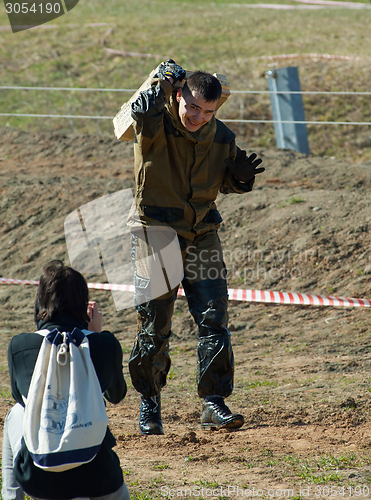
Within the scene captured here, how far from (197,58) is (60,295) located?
19.0 metres

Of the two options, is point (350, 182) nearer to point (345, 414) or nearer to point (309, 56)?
point (345, 414)

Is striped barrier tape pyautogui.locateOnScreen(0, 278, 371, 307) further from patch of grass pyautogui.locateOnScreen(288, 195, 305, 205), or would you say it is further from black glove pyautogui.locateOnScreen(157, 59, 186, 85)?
black glove pyautogui.locateOnScreen(157, 59, 186, 85)

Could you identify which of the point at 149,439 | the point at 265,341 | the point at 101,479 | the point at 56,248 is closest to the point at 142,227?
the point at 149,439

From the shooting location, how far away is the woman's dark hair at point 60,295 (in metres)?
2.49

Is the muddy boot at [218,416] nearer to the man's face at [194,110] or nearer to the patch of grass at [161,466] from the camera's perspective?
the patch of grass at [161,466]

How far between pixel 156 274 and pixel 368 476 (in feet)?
5.75

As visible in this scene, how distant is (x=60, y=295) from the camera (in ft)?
8.16

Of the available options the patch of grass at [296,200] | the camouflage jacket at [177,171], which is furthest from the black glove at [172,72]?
the patch of grass at [296,200]

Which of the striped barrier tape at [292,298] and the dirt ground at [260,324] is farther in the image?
the striped barrier tape at [292,298]

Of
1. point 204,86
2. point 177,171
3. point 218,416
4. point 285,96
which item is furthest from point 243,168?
point 285,96

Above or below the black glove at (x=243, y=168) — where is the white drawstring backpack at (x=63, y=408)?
below

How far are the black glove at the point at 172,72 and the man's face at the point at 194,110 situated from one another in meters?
0.09

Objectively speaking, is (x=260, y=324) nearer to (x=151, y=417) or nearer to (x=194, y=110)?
(x=151, y=417)

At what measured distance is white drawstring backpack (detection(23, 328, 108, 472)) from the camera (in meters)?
2.25
